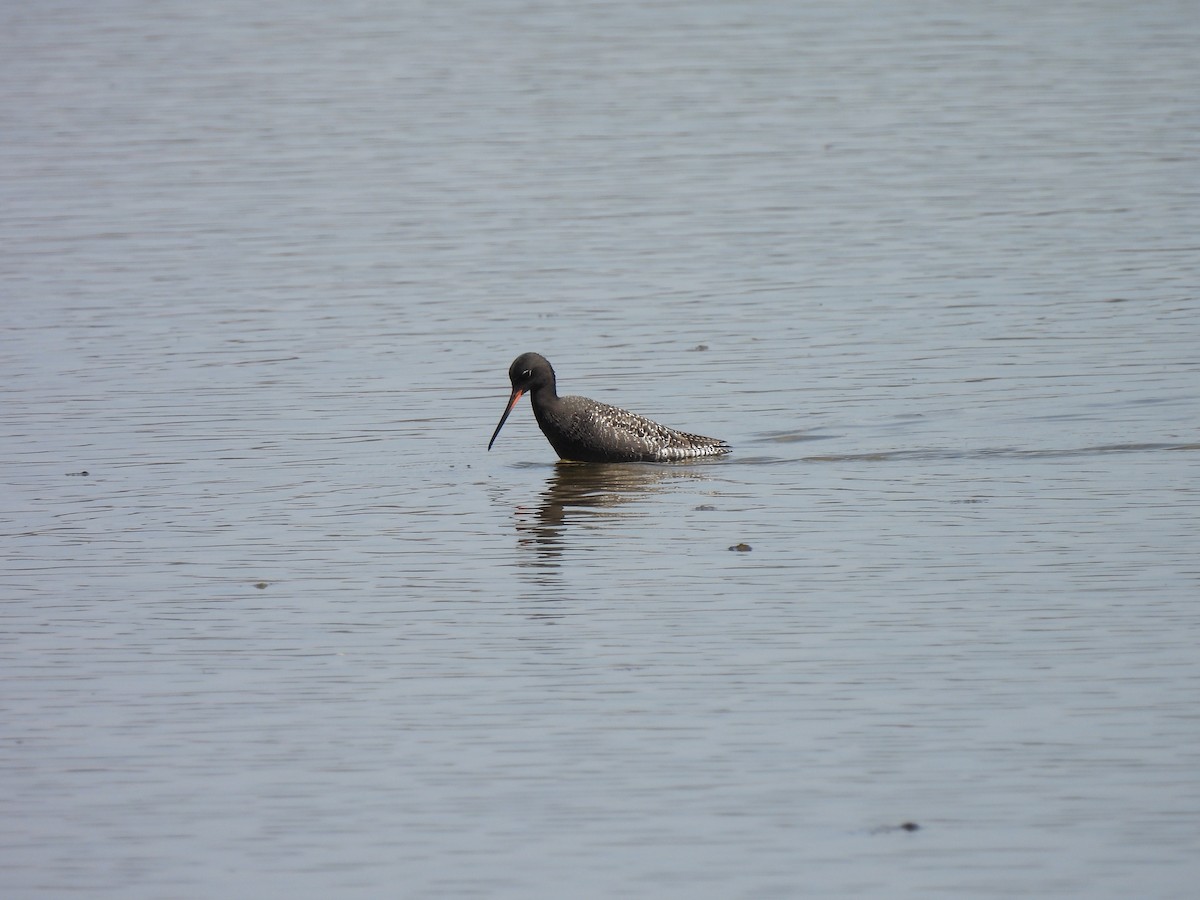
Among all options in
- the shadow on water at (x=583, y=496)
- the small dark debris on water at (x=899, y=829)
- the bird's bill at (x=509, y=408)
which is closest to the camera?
the small dark debris on water at (x=899, y=829)

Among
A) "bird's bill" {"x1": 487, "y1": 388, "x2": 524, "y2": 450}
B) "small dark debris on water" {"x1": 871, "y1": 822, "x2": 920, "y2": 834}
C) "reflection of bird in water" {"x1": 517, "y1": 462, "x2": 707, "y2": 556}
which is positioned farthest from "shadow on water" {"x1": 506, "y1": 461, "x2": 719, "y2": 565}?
"small dark debris on water" {"x1": 871, "y1": 822, "x2": 920, "y2": 834}

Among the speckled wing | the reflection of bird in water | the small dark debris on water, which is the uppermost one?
the small dark debris on water

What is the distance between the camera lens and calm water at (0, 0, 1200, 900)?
26.9 ft

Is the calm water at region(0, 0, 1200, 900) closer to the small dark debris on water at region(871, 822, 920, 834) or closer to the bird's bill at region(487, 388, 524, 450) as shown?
the small dark debris on water at region(871, 822, 920, 834)

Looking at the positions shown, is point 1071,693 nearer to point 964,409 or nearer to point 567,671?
point 567,671

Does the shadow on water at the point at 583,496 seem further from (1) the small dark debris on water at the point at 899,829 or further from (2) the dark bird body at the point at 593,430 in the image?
(1) the small dark debris on water at the point at 899,829

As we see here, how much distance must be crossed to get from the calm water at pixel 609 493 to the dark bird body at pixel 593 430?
0.55 feet

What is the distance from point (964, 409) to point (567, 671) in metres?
6.86

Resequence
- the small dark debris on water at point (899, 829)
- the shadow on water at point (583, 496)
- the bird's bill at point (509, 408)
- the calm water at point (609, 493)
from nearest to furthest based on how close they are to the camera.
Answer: the small dark debris on water at point (899, 829)
the calm water at point (609, 493)
the shadow on water at point (583, 496)
the bird's bill at point (509, 408)

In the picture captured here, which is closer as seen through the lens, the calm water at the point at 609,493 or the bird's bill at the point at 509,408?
the calm water at the point at 609,493

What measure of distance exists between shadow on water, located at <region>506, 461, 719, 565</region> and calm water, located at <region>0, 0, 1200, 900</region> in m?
0.07

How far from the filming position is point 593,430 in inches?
615

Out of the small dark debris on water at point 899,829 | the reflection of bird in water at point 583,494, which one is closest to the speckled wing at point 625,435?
the reflection of bird in water at point 583,494

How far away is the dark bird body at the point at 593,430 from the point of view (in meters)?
15.3
